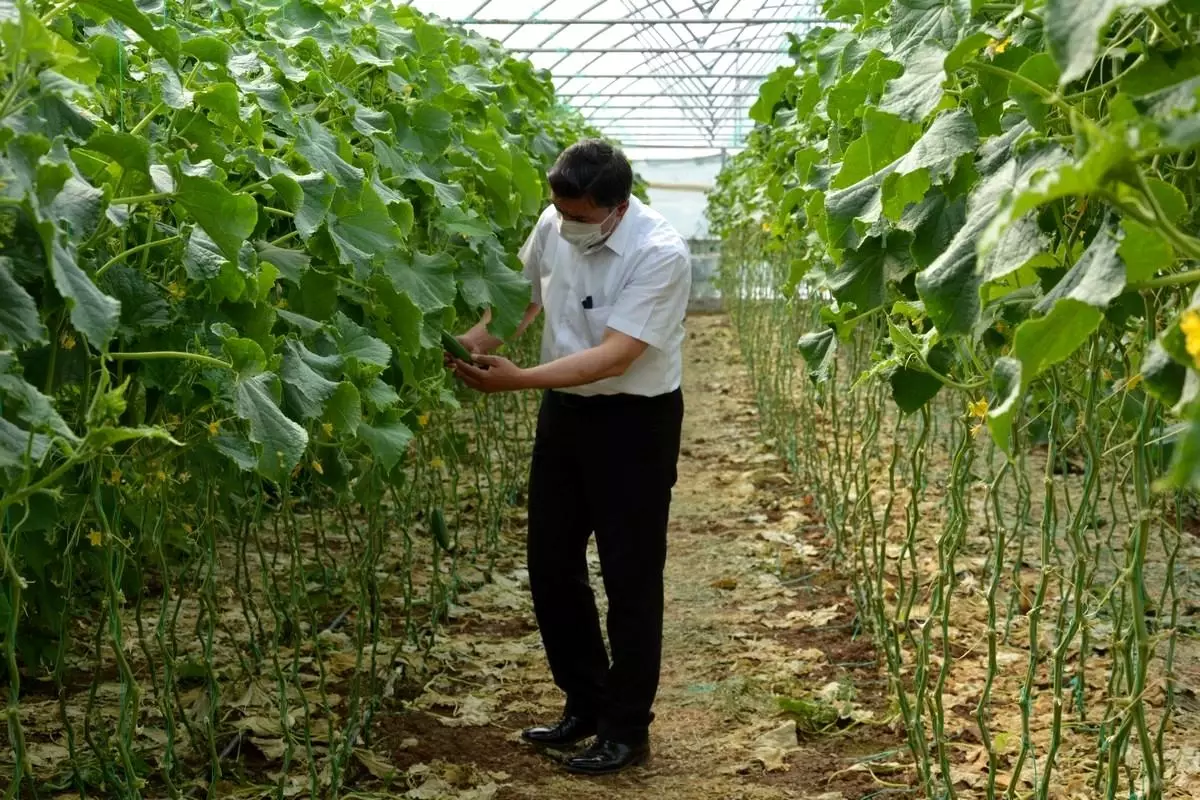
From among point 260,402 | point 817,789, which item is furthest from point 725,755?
point 260,402

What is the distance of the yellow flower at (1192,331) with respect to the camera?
38.4 inches

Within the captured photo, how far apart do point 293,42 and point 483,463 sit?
10.6 feet

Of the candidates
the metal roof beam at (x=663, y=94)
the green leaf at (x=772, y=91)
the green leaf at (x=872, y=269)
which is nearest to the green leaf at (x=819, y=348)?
the green leaf at (x=872, y=269)

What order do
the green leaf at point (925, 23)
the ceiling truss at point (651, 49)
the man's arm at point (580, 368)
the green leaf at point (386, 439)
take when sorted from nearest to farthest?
the green leaf at point (925, 23) < the green leaf at point (386, 439) < the man's arm at point (580, 368) < the ceiling truss at point (651, 49)

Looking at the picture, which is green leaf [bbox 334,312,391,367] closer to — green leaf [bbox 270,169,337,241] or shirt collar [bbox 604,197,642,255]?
green leaf [bbox 270,169,337,241]

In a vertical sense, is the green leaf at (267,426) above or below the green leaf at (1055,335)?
below

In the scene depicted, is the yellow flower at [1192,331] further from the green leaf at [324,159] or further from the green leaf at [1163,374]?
the green leaf at [324,159]

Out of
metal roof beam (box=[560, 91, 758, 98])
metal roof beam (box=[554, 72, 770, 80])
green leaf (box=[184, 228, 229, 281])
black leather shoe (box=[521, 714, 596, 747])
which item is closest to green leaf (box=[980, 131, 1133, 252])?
green leaf (box=[184, 228, 229, 281])

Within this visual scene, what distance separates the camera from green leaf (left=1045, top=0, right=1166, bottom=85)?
1.14m

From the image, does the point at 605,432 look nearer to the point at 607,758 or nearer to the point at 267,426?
the point at 607,758

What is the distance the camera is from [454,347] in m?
3.70

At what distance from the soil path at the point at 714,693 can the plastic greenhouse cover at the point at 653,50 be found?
830cm

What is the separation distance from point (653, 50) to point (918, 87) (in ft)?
54.3

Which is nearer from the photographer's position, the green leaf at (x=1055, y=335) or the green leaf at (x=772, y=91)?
the green leaf at (x=1055, y=335)
